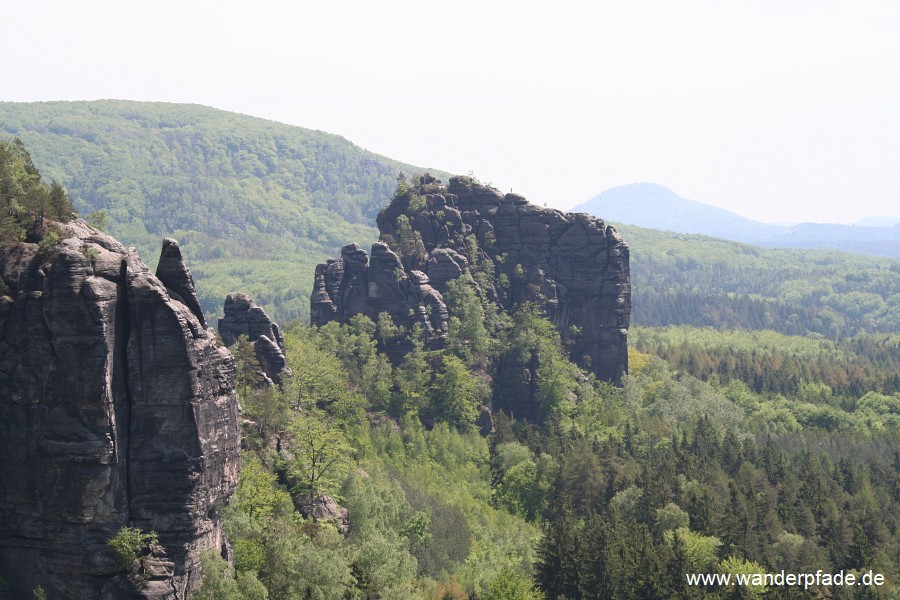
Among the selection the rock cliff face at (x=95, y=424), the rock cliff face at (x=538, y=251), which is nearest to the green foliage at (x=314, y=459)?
the rock cliff face at (x=95, y=424)

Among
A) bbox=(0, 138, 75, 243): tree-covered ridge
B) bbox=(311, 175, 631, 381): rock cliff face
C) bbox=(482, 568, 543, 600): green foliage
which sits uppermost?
bbox=(0, 138, 75, 243): tree-covered ridge

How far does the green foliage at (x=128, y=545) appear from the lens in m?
57.1

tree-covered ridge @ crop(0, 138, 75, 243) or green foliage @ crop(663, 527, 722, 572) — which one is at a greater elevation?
tree-covered ridge @ crop(0, 138, 75, 243)

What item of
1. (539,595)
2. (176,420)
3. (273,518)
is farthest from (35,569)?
(539,595)

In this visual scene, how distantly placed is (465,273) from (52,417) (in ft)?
255

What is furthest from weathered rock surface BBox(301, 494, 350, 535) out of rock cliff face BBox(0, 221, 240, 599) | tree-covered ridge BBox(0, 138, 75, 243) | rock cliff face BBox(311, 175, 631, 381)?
rock cliff face BBox(311, 175, 631, 381)

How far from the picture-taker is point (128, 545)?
57.2 meters

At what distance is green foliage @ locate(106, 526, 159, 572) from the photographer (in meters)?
57.1

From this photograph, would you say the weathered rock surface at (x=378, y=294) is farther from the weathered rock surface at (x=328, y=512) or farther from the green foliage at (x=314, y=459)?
the weathered rock surface at (x=328, y=512)

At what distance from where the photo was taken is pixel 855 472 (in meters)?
109

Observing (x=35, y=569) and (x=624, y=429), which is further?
(x=624, y=429)

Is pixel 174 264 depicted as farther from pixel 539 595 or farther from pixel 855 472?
pixel 855 472

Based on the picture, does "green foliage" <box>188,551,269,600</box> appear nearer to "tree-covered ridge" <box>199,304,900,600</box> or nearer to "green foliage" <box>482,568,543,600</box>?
"tree-covered ridge" <box>199,304,900,600</box>

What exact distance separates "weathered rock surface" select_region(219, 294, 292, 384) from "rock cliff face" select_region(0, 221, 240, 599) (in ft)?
110
